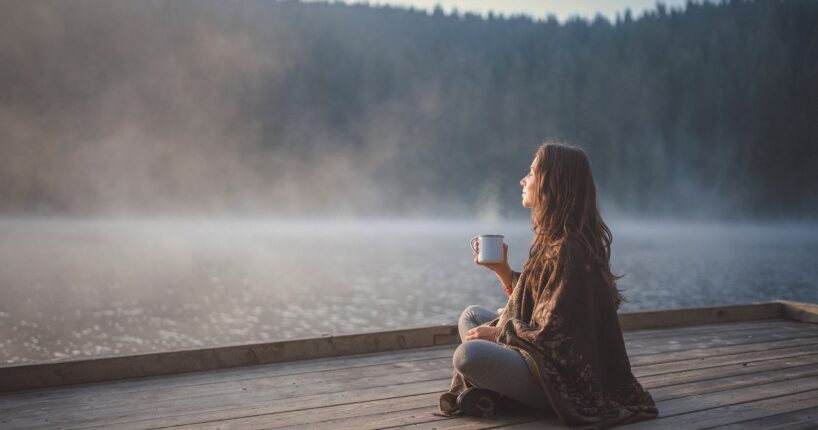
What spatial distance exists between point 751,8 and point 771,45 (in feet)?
20.7

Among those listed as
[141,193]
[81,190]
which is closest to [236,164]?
[141,193]

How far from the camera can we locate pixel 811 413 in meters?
2.31

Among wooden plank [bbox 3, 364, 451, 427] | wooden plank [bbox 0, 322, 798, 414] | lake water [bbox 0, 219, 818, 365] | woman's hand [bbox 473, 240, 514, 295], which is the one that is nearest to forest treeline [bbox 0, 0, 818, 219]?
lake water [bbox 0, 219, 818, 365]

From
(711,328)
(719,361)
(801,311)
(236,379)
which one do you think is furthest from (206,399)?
(801,311)

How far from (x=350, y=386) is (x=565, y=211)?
1.22 metres

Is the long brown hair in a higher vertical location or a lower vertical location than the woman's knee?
higher

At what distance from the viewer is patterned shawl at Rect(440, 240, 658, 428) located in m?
2.05

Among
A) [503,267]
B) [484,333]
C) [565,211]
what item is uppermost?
[565,211]

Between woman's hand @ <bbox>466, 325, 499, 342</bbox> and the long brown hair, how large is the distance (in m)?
0.24

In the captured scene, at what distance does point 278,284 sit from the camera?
3138 cm

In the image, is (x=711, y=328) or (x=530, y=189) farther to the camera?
(x=711, y=328)

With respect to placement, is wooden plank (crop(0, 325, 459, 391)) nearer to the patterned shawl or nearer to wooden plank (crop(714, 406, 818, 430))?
the patterned shawl

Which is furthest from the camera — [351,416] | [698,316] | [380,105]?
[380,105]

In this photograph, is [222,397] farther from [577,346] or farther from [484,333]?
[577,346]
